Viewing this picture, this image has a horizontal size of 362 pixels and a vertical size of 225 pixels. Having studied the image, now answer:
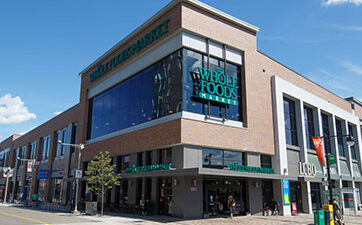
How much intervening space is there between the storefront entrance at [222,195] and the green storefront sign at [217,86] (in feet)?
23.3

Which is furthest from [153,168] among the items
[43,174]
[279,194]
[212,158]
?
[43,174]

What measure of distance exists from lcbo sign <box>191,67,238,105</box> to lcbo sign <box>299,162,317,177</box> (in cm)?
1166

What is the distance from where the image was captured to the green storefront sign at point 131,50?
29.1 metres

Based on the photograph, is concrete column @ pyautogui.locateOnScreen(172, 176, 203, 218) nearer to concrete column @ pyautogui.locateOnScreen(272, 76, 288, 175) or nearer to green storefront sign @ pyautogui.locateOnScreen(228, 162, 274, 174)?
green storefront sign @ pyautogui.locateOnScreen(228, 162, 274, 174)

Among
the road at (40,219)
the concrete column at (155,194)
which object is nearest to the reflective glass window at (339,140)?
the concrete column at (155,194)

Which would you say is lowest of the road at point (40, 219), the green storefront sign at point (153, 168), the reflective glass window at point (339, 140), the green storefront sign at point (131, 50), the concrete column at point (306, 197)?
the road at point (40, 219)

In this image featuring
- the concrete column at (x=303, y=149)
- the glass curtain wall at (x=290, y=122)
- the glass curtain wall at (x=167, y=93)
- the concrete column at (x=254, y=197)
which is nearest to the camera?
the glass curtain wall at (x=167, y=93)

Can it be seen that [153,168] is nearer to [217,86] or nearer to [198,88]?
[198,88]

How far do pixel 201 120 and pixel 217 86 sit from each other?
148 inches

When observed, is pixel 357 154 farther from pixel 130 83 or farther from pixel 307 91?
pixel 130 83

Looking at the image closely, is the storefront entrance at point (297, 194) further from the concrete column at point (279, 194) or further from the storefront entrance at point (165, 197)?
the storefront entrance at point (165, 197)

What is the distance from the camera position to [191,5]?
1088 inches

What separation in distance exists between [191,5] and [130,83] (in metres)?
10.9

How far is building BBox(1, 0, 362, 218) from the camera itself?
2580 centimetres
